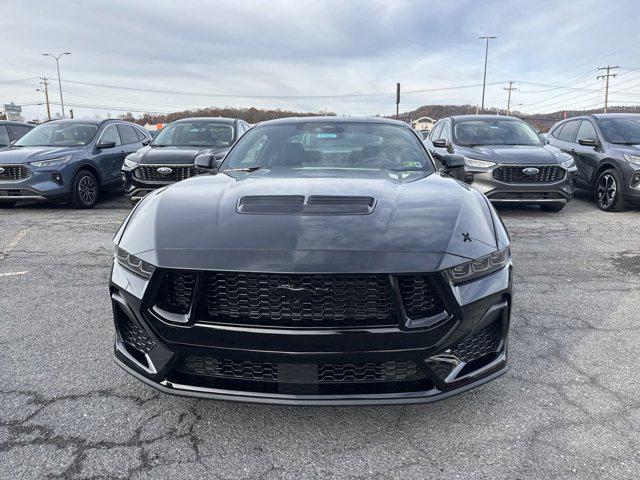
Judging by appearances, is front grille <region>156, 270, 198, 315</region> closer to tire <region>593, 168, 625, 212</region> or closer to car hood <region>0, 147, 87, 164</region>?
car hood <region>0, 147, 87, 164</region>

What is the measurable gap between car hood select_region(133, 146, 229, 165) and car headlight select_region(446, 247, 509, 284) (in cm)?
639

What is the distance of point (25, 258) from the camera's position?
208 inches

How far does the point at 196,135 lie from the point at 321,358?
7.84 m

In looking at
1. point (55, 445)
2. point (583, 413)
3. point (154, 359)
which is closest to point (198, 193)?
point (154, 359)

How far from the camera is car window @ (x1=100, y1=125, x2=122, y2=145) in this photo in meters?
9.36

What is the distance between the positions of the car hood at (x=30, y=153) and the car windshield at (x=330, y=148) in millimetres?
5713

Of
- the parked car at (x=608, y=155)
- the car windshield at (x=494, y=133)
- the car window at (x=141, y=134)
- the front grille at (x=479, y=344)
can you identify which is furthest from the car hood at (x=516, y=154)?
the car window at (x=141, y=134)

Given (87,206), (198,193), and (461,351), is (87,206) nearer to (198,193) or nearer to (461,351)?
(198,193)

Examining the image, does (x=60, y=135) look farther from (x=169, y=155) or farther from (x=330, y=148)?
(x=330, y=148)

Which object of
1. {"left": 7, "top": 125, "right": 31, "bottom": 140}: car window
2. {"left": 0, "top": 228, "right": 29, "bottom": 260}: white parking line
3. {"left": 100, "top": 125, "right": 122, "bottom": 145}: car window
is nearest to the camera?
{"left": 0, "top": 228, "right": 29, "bottom": 260}: white parking line

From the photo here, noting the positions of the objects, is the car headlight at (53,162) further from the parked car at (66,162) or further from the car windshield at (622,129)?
the car windshield at (622,129)

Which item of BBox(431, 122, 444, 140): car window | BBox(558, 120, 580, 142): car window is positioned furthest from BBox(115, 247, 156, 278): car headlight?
BBox(558, 120, 580, 142): car window

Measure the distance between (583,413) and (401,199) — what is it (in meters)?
1.40

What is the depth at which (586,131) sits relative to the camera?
891cm
